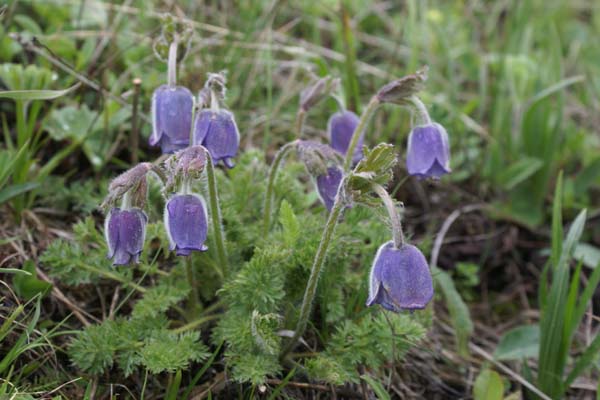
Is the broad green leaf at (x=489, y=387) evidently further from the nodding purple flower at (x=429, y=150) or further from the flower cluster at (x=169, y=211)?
the flower cluster at (x=169, y=211)

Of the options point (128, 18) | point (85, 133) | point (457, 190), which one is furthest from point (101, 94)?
point (457, 190)

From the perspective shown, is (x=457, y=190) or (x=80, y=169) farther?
(x=457, y=190)

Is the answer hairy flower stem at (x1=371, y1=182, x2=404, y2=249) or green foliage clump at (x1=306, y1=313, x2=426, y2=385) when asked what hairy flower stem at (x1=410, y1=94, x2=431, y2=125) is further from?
green foliage clump at (x1=306, y1=313, x2=426, y2=385)

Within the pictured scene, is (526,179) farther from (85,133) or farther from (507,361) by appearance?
(85,133)

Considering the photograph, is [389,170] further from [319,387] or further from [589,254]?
[589,254]

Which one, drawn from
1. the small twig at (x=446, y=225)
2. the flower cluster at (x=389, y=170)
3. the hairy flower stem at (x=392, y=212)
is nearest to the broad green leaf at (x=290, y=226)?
the flower cluster at (x=389, y=170)

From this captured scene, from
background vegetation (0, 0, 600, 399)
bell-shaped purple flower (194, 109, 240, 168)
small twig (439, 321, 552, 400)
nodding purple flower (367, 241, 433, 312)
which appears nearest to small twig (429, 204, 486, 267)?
background vegetation (0, 0, 600, 399)
